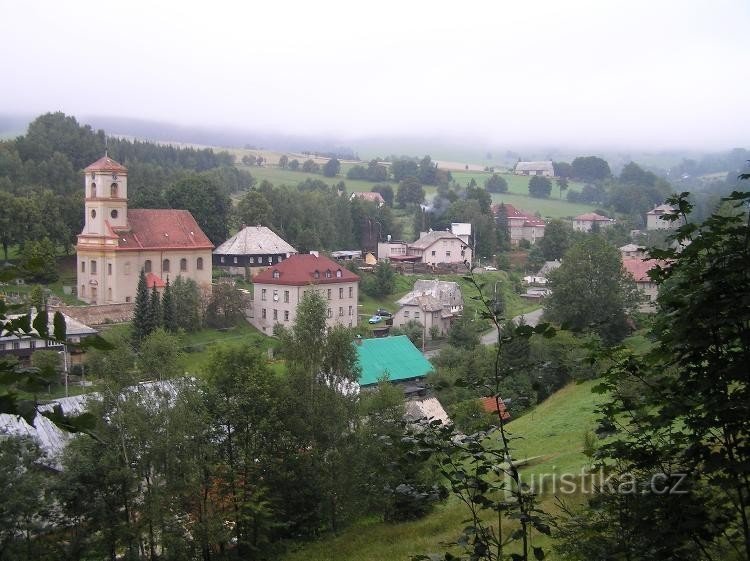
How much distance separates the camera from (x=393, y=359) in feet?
102

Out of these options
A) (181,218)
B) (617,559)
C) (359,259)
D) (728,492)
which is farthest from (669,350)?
(359,259)

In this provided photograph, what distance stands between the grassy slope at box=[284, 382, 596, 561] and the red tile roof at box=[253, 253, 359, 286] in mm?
24784

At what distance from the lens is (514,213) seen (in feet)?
272

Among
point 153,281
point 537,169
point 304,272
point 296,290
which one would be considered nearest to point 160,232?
point 153,281

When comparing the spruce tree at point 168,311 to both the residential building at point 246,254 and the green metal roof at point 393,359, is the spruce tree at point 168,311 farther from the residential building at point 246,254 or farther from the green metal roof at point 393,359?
the residential building at point 246,254

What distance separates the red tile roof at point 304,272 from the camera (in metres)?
42.5

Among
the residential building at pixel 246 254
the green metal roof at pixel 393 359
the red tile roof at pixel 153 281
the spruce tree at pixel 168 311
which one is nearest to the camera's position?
the green metal roof at pixel 393 359

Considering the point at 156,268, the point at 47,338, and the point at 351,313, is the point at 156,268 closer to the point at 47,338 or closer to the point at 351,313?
the point at 351,313

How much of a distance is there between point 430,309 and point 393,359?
37.4 feet

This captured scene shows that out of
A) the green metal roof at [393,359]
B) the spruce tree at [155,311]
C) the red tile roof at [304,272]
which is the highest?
the red tile roof at [304,272]

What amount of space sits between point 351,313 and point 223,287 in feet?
25.1

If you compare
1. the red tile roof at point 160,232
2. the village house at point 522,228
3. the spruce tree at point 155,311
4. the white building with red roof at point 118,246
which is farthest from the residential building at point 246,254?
the village house at point 522,228

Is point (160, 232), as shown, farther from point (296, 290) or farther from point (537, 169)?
point (537, 169)

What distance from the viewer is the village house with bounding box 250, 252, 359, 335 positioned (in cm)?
4194
